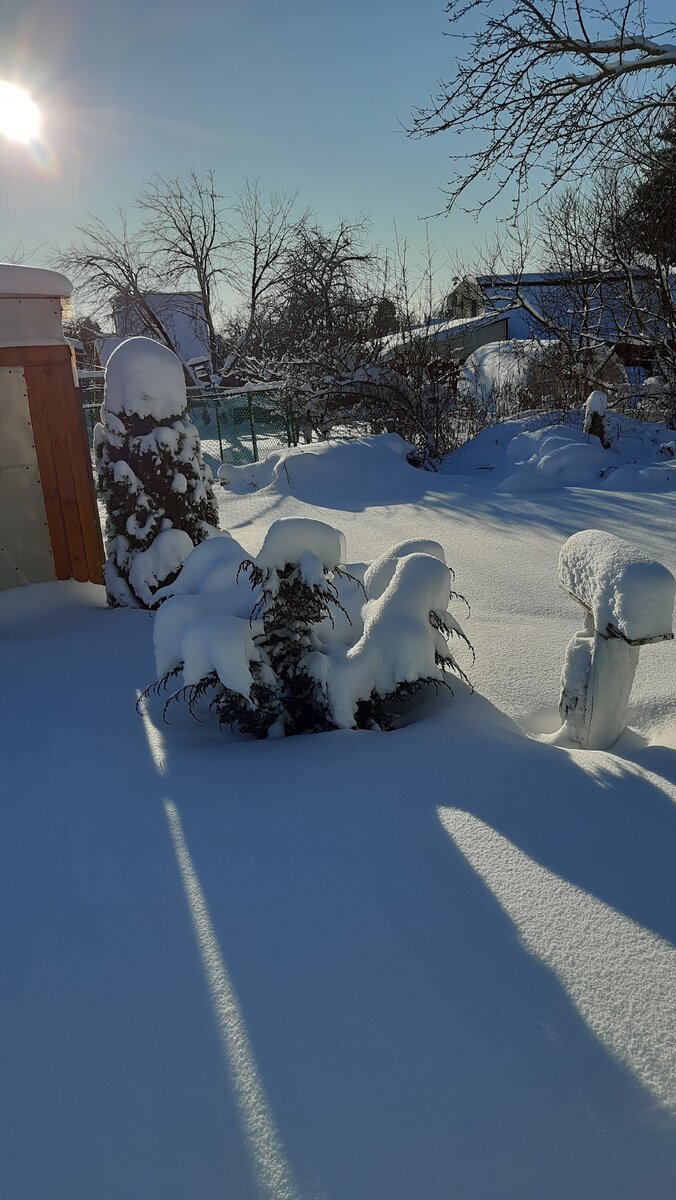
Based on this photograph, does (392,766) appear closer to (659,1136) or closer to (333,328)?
(659,1136)

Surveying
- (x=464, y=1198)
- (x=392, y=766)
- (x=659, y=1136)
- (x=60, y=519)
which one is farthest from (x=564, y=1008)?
(x=60, y=519)

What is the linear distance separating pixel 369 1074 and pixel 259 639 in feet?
5.56

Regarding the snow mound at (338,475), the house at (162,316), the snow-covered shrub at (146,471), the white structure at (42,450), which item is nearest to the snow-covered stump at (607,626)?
the snow-covered shrub at (146,471)

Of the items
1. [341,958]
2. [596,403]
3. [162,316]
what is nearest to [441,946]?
[341,958]

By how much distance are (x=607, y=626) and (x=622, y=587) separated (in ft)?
0.69

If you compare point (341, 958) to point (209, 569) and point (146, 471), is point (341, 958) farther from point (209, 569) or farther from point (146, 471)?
point (146, 471)

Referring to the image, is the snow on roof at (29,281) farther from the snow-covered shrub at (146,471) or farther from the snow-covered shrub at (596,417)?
the snow-covered shrub at (596,417)

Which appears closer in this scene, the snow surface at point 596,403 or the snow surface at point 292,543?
the snow surface at point 292,543

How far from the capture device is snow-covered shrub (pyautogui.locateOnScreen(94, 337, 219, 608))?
464 centimetres

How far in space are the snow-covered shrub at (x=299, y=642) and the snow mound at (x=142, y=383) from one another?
2.16 meters

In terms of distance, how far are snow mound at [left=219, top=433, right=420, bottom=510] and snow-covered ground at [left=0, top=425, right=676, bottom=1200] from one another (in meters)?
6.06

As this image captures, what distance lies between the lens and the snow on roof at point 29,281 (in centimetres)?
438

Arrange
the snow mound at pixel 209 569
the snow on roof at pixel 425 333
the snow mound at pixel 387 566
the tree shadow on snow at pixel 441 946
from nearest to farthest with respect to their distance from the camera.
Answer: the tree shadow on snow at pixel 441 946 < the snow mound at pixel 209 569 < the snow mound at pixel 387 566 < the snow on roof at pixel 425 333

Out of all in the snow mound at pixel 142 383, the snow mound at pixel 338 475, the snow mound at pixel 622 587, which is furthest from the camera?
the snow mound at pixel 338 475
